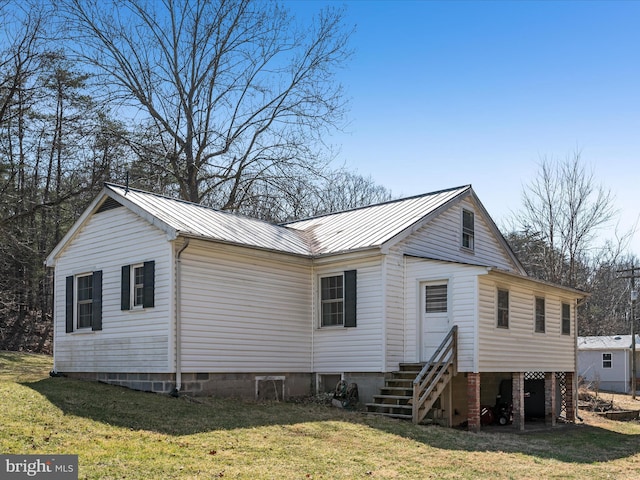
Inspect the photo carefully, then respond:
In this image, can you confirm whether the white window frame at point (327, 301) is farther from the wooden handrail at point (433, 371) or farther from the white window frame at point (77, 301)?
the white window frame at point (77, 301)

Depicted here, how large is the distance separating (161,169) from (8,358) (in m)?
9.95

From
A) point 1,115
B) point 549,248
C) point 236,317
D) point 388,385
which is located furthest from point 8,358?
point 549,248

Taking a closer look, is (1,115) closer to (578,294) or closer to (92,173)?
(92,173)

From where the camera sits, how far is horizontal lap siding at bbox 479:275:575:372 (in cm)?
1742

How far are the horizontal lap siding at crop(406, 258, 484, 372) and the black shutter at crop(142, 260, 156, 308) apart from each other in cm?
650

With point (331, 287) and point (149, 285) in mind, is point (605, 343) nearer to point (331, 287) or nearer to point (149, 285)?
point (331, 287)

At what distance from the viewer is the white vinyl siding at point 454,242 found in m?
19.7

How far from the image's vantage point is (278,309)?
18656mm

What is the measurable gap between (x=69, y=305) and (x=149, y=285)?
156 inches

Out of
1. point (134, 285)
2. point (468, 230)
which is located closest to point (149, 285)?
point (134, 285)

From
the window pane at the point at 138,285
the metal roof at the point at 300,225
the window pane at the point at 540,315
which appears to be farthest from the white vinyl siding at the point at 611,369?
the window pane at the point at 138,285

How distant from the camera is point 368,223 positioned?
2098 centimetres

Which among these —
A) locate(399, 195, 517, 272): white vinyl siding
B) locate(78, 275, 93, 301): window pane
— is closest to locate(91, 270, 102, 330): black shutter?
locate(78, 275, 93, 301): window pane

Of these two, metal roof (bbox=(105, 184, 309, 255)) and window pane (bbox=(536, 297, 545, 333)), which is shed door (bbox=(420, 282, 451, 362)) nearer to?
metal roof (bbox=(105, 184, 309, 255))
